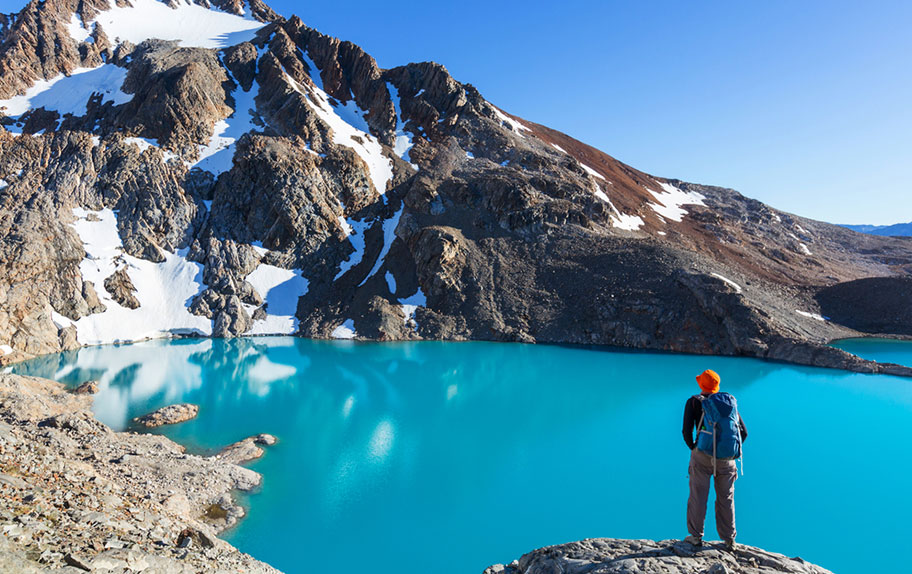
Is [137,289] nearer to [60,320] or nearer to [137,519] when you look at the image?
[60,320]

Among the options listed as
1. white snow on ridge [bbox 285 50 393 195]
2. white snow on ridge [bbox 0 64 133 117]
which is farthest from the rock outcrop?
white snow on ridge [bbox 0 64 133 117]

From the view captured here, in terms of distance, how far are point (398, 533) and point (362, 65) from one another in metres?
66.0

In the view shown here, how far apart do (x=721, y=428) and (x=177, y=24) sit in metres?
93.4

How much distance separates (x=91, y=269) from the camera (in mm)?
38531

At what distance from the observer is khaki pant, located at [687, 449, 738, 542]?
218 inches

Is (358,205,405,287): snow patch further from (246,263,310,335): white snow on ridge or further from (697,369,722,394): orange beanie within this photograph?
(697,369,722,394): orange beanie

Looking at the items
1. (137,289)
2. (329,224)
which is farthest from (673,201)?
(137,289)

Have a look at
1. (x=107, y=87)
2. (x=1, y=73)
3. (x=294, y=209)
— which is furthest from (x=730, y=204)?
(x=1, y=73)

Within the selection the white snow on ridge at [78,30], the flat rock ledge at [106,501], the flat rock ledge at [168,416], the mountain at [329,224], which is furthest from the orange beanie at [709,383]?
the white snow on ridge at [78,30]

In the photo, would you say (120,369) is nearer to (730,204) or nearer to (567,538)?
(567,538)

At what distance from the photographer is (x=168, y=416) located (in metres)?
19.3

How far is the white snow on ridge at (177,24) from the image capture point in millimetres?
67125

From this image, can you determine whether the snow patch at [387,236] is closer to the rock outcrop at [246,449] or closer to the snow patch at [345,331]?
the snow patch at [345,331]

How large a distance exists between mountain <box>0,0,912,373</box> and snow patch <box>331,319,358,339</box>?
19 centimetres
